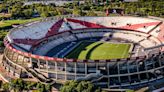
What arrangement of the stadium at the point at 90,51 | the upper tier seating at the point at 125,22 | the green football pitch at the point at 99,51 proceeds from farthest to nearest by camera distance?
1. the upper tier seating at the point at 125,22
2. the green football pitch at the point at 99,51
3. the stadium at the point at 90,51

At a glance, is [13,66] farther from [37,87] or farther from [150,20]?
[150,20]

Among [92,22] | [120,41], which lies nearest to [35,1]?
[92,22]

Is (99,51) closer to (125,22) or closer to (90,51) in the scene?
(90,51)

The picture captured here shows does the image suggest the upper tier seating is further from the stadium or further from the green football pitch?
the green football pitch

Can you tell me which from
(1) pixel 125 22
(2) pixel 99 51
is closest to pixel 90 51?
(2) pixel 99 51

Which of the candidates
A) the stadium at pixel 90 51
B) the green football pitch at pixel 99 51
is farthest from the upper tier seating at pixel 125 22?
the green football pitch at pixel 99 51

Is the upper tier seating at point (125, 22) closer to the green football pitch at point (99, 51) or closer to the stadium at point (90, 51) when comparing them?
the stadium at point (90, 51)

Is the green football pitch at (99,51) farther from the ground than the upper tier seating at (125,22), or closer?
closer
